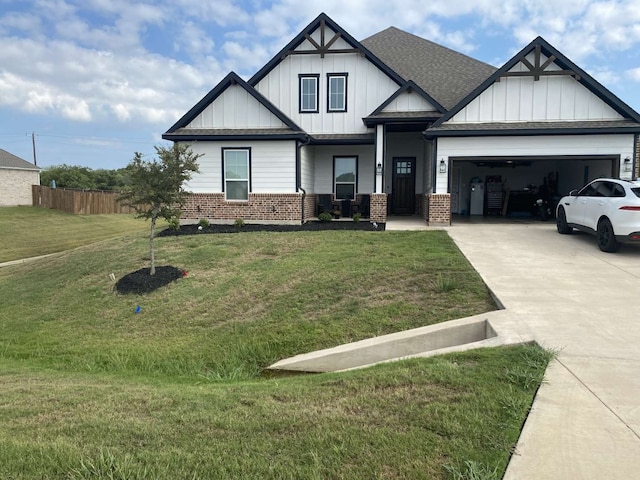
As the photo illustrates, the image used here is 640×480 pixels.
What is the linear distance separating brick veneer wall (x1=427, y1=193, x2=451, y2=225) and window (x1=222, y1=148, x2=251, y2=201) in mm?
6623

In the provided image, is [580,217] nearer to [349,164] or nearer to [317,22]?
[349,164]

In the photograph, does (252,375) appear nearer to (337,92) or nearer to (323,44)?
(337,92)

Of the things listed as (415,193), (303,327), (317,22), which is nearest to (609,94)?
(415,193)

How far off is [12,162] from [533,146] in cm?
4349

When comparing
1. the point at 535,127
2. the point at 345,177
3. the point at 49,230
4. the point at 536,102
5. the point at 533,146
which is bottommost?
the point at 49,230

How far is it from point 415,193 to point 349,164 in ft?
10.4

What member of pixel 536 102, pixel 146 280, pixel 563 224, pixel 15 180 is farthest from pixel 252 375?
pixel 15 180

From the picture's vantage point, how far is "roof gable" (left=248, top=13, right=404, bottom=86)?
18.1 metres

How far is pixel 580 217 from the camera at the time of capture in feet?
39.9

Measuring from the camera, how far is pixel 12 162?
41.5 m

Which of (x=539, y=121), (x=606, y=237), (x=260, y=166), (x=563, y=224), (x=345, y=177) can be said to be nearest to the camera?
(x=606, y=237)

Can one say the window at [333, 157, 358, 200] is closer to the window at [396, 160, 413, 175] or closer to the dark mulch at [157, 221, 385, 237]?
the window at [396, 160, 413, 175]

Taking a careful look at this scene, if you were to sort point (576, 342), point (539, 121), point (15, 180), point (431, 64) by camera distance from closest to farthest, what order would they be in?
point (576, 342) < point (539, 121) < point (431, 64) < point (15, 180)

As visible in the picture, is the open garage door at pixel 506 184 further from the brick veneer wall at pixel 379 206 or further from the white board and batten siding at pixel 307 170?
the white board and batten siding at pixel 307 170
